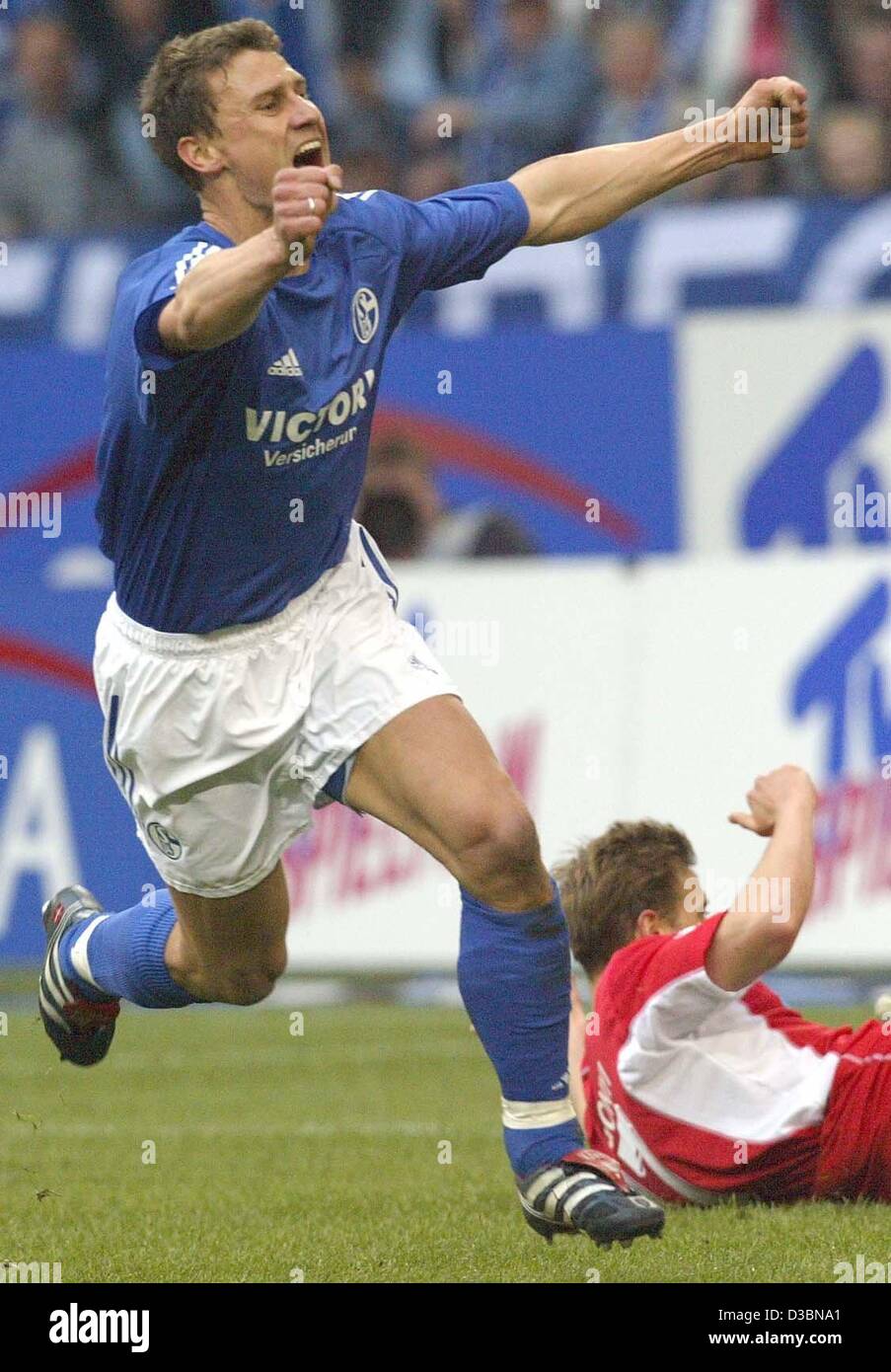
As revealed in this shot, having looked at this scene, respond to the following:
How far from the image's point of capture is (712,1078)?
5156 mm

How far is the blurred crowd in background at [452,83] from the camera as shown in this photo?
13867mm

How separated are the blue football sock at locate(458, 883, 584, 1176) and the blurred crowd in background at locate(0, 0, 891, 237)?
9.58 meters

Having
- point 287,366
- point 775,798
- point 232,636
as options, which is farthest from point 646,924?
point 287,366

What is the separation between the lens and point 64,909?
623cm

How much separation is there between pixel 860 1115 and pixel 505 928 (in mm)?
1066

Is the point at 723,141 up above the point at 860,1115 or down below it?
above

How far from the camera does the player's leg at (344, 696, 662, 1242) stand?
4.52m

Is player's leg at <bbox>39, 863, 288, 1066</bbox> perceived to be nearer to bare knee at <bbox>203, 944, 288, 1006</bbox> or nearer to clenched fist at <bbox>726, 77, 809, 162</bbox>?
bare knee at <bbox>203, 944, 288, 1006</bbox>

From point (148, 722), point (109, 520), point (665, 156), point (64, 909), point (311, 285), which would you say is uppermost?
point (665, 156)

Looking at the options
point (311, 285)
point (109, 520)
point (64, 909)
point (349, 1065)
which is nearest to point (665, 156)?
point (311, 285)

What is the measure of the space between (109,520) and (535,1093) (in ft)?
4.95

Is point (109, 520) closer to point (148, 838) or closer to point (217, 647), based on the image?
point (217, 647)

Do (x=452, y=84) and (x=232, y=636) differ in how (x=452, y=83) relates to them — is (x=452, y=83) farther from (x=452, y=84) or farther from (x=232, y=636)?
(x=232, y=636)

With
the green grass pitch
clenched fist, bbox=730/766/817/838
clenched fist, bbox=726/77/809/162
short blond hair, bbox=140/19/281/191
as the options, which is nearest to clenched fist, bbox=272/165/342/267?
short blond hair, bbox=140/19/281/191
